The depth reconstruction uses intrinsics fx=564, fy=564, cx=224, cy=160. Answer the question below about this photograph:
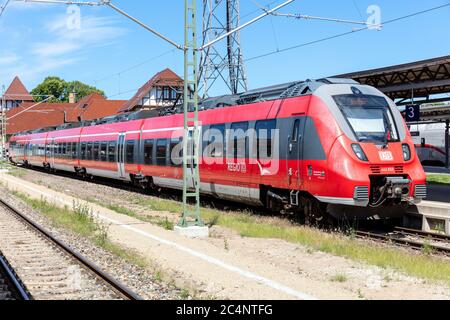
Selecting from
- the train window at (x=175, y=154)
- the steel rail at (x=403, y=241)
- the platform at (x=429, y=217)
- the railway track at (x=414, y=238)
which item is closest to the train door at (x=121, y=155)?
the train window at (x=175, y=154)

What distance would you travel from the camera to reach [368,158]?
12.0 meters

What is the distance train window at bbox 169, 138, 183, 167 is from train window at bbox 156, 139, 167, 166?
2.11 feet

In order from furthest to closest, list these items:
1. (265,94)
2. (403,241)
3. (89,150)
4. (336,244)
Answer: (89,150) < (265,94) < (403,241) < (336,244)

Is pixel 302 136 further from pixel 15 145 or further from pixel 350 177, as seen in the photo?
pixel 15 145

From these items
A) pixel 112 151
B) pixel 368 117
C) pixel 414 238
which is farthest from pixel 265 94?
pixel 112 151

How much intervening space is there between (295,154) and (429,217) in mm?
3657

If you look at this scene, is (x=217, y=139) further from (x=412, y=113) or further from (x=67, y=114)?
(x=67, y=114)

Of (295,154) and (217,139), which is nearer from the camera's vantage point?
(295,154)

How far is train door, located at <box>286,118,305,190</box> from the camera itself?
516 inches

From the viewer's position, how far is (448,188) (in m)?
21.8

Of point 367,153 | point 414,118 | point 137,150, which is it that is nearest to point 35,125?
point 137,150

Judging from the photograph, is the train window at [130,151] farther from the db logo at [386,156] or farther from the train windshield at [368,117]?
the db logo at [386,156]

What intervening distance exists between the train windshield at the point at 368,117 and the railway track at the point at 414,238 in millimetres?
2117
